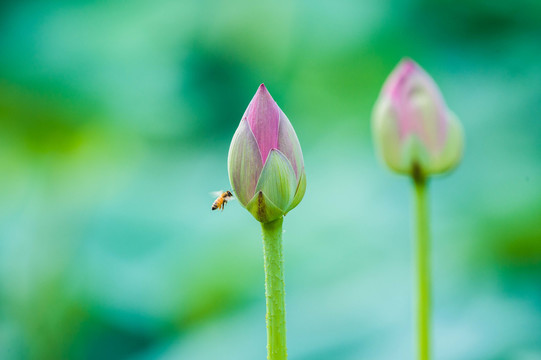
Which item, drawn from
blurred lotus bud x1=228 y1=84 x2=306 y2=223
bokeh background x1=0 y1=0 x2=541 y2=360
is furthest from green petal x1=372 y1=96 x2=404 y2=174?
bokeh background x1=0 y1=0 x2=541 y2=360

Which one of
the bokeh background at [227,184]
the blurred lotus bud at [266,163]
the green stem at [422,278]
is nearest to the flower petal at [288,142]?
the blurred lotus bud at [266,163]

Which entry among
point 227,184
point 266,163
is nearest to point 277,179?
point 266,163

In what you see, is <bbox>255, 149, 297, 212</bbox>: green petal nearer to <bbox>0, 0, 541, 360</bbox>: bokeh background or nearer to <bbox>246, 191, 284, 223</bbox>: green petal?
<bbox>246, 191, 284, 223</bbox>: green petal

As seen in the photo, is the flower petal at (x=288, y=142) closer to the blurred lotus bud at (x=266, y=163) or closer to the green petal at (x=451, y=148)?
the blurred lotus bud at (x=266, y=163)

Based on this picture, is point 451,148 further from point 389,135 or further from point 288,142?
point 288,142

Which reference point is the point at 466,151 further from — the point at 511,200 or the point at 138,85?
the point at 138,85

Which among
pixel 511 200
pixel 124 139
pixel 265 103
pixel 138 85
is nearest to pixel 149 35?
pixel 138 85
